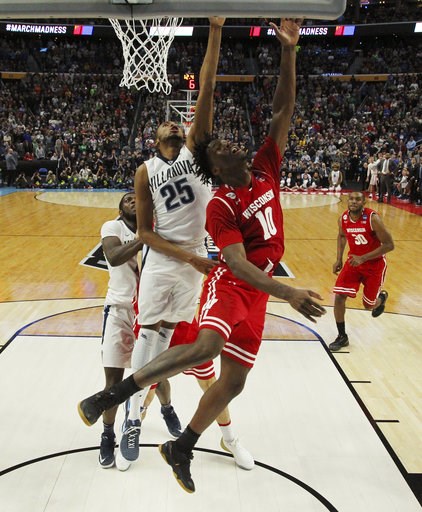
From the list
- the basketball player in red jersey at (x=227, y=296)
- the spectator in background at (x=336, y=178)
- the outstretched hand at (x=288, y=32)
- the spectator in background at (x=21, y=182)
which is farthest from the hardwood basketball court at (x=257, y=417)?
the spectator in background at (x=21, y=182)

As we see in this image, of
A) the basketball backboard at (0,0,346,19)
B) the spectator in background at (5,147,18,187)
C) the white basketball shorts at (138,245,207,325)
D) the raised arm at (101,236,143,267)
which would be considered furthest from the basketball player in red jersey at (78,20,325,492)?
the spectator in background at (5,147,18,187)

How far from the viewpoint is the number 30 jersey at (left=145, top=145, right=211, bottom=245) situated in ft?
11.5

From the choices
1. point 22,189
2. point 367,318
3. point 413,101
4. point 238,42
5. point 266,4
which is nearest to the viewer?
point 266,4

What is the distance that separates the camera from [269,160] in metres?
3.41

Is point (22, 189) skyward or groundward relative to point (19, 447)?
groundward

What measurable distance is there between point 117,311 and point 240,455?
116cm

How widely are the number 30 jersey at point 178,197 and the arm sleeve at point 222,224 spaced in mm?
467

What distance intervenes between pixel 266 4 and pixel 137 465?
282 cm

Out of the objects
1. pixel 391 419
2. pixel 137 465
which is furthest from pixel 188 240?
pixel 391 419

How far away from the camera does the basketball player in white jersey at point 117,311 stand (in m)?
3.54

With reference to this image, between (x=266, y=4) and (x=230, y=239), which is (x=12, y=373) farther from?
(x=266, y=4)

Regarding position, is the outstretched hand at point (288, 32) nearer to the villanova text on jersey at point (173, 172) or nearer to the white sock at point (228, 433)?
the villanova text on jersey at point (173, 172)

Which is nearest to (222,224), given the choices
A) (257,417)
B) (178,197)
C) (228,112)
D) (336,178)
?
(178,197)

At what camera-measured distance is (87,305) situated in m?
7.07
